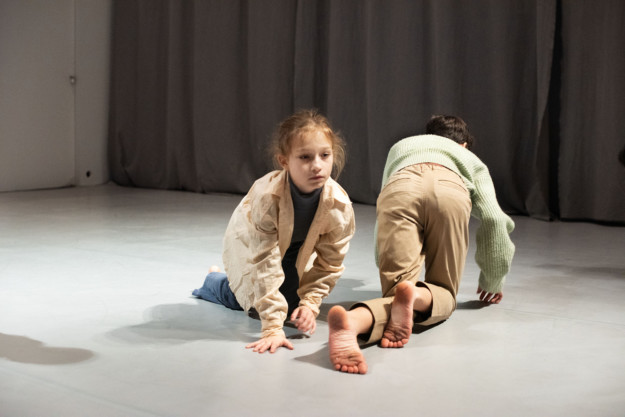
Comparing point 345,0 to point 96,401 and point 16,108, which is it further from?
point 96,401

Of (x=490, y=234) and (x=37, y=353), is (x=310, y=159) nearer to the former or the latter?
(x=490, y=234)

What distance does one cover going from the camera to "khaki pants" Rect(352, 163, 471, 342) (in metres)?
2.13

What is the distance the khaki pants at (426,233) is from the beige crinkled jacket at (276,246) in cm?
13

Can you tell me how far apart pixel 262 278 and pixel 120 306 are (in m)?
0.62

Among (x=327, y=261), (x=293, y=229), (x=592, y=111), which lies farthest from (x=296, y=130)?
(x=592, y=111)

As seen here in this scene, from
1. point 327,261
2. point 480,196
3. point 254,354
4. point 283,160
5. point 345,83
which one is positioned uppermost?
point 345,83

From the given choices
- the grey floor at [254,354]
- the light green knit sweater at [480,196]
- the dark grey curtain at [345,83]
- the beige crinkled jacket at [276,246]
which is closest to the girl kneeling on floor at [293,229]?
the beige crinkled jacket at [276,246]

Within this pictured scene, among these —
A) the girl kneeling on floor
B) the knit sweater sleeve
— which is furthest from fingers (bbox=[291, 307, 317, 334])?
the knit sweater sleeve

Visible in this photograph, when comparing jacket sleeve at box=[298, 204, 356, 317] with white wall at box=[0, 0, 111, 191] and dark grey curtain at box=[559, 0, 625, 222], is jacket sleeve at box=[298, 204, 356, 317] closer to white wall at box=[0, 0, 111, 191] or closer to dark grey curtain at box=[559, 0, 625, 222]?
dark grey curtain at box=[559, 0, 625, 222]

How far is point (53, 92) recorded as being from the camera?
579cm

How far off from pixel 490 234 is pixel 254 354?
2.84ft

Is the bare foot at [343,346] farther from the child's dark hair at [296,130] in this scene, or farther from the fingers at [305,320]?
the child's dark hair at [296,130]

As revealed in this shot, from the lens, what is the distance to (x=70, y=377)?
1763 millimetres

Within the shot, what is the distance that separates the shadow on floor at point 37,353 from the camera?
188 centimetres
